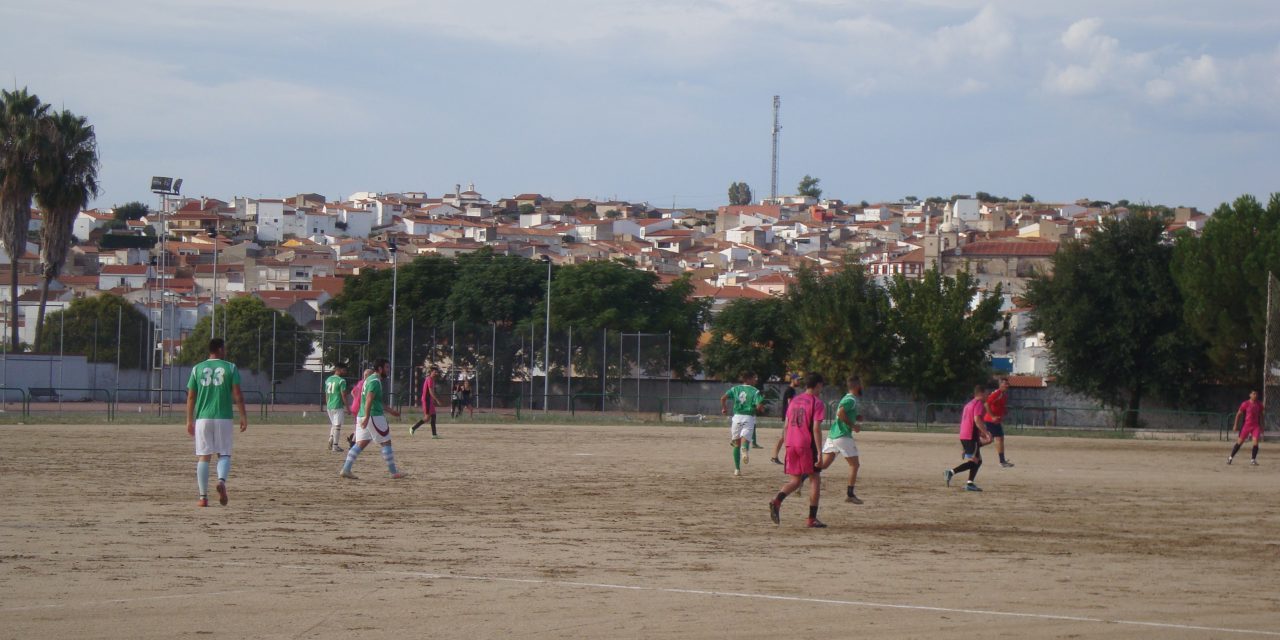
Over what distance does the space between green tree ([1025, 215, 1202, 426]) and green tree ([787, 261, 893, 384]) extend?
7.44 metres

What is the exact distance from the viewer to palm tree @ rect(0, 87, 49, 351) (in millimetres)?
59969

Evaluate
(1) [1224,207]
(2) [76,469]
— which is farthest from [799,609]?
(1) [1224,207]

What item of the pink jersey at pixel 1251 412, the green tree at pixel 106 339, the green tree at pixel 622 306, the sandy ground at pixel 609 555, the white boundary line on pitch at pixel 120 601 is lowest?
the sandy ground at pixel 609 555

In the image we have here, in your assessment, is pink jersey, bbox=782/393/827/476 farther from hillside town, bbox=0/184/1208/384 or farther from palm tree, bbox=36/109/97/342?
hillside town, bbox=0/184/1208/384

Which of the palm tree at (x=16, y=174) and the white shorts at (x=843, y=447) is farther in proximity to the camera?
the palm tree at (x=16, y=174)

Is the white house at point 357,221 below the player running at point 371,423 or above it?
above

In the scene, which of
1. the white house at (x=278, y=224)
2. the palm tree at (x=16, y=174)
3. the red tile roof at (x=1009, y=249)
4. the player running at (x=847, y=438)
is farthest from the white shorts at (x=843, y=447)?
the white house at (x=278, y=224)

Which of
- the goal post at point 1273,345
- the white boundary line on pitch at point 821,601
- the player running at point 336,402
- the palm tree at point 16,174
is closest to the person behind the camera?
the white boundary line on pitch at point 821,601

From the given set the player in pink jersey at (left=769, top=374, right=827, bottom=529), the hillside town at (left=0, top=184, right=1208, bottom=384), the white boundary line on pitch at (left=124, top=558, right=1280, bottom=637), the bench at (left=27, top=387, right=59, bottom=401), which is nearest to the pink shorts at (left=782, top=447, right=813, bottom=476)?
the player in pink jersey at (left=769, top=374, right=827, bottom=529)

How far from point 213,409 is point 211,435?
293mm

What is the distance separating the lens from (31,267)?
13525 cm

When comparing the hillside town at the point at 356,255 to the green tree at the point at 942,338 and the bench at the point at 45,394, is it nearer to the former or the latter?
the green tree at the point at 942,338

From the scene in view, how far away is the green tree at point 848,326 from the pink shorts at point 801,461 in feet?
160

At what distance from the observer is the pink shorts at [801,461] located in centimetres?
1491
